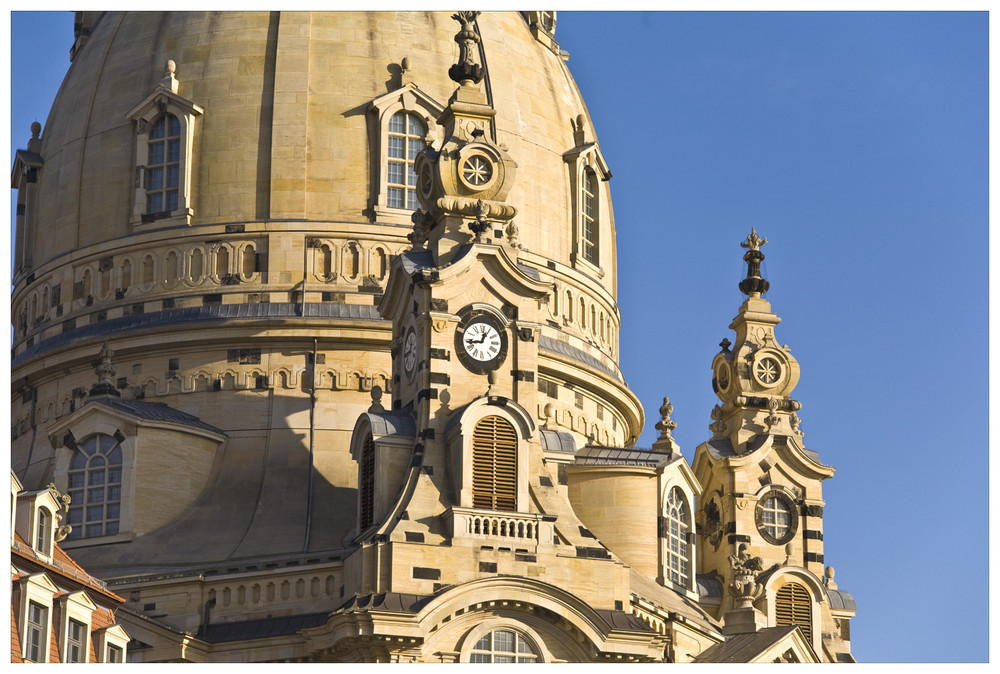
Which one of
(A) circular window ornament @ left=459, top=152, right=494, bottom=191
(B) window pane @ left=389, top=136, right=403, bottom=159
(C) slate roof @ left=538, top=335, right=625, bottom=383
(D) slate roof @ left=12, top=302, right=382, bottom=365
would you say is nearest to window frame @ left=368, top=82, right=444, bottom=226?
(B) window pane @ left=389, top=136, right=403, bottom=159

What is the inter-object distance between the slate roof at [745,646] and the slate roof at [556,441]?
907 centimetres

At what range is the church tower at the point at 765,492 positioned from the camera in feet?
257

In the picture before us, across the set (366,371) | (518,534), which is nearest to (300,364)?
(366,371)

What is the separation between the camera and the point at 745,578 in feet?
235

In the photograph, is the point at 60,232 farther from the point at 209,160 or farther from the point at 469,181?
the point at 469,181

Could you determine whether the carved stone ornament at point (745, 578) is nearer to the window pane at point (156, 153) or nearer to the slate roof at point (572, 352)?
the slate roof at point (572, 352)

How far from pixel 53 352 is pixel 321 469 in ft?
34.2

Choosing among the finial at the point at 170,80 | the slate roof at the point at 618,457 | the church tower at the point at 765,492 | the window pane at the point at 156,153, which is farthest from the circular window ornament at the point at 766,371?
the finial at the point at 170,80

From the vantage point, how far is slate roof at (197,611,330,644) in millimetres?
65438

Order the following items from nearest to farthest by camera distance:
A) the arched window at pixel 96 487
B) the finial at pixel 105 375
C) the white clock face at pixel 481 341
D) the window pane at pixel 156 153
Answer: the white clock face at pixel 481 341
the arched window at pixel 96 487
the finial at pixel 105 375
the window pane at pixel 156 153

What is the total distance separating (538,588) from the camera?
6294 cm

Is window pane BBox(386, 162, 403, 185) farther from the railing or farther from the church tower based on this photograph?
the railing

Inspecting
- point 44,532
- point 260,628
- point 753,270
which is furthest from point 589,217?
point 44,532

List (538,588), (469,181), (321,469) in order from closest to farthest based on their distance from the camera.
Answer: (538,588), (469,181), (321,469)
